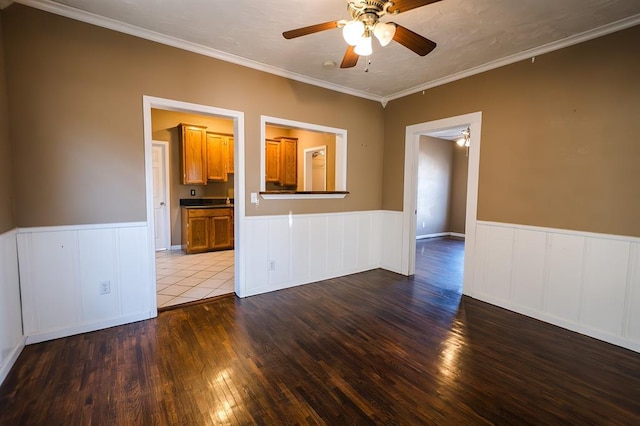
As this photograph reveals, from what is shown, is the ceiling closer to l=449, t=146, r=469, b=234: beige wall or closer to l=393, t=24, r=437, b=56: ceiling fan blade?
l=393, t=24, r=437, b=56: ceiling fan blade

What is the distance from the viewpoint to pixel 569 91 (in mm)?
2773

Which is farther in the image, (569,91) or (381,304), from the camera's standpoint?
(381,304)

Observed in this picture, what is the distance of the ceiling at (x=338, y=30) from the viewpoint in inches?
89.5

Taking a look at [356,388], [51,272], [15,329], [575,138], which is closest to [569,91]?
[575,138]

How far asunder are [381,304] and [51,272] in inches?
124

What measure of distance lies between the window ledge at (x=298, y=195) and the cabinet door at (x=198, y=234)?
105 inches

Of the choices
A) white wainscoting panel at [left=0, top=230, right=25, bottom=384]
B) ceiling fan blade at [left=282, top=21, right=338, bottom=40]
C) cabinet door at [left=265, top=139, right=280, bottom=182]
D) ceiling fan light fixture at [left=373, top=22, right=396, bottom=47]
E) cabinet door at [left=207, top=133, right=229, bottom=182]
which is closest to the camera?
ceiling fan light fixture at [left=373, top=22, right=396, bottom=47]

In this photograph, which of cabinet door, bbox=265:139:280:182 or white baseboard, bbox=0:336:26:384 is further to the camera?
cabinet door, bbox=265:139:280:182

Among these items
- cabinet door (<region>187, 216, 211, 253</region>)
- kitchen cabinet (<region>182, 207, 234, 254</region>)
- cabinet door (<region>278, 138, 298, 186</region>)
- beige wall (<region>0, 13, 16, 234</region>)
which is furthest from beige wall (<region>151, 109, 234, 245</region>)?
beige wall (<region>0, 13, 16, 234</region>)

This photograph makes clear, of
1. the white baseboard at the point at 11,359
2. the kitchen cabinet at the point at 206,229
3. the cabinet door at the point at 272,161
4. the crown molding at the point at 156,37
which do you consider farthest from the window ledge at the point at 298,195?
the cabinet door at the point at 272,161

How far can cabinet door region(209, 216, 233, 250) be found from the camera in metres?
5.75

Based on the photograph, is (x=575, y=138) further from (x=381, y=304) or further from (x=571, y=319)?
(x=381, y=304)

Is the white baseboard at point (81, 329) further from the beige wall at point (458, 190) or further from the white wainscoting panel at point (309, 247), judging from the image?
the beige wall at point (458, 190)

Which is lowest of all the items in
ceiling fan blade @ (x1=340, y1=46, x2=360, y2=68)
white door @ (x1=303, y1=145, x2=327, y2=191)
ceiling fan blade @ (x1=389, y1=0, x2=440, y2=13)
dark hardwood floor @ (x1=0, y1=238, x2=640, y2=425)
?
dark hardwood floor @ (x1=0, y1=238, x2=640, y2=425)
